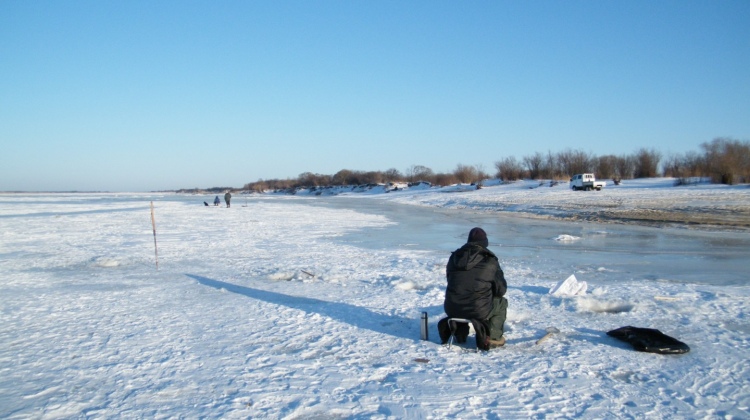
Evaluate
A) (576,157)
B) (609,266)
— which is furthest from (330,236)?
(576,157)

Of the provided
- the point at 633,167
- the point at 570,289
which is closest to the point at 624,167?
the point at 633,167

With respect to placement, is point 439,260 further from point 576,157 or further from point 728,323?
point 576,157

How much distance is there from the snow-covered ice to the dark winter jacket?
0.51m

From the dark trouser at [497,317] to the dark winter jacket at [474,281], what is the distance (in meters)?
0.09

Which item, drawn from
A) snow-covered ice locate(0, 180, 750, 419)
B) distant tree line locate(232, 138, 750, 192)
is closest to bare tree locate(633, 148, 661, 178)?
distant tree line locate(232, 138, 750, 192)

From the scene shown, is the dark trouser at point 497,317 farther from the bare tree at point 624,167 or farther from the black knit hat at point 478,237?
the bare tree at point 624,167

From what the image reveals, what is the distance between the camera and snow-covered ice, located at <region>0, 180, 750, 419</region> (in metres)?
4.23

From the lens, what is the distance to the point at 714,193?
3231 cm

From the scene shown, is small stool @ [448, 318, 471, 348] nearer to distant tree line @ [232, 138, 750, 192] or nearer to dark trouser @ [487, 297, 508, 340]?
dark trouser @ [487, 297, 508, 340]

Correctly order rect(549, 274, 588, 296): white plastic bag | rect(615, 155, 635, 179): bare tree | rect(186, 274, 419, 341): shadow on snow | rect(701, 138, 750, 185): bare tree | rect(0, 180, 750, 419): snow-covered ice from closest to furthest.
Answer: rect(0, 180, 750, 419): snow-covered ice, rect(186, 274, 419, 341): shadow on snow, rect(549, 274, 588, 296): white plastic bag, rect(701, 138, 750, 185): bare tree, rect(615, 155, 635, 179): bare tree

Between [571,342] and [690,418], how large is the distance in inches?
71.8

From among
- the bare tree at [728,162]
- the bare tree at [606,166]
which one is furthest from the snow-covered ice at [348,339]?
the bare tree at [606,166]

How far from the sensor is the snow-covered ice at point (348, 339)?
423cm

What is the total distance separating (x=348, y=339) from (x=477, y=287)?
174 centimetres
